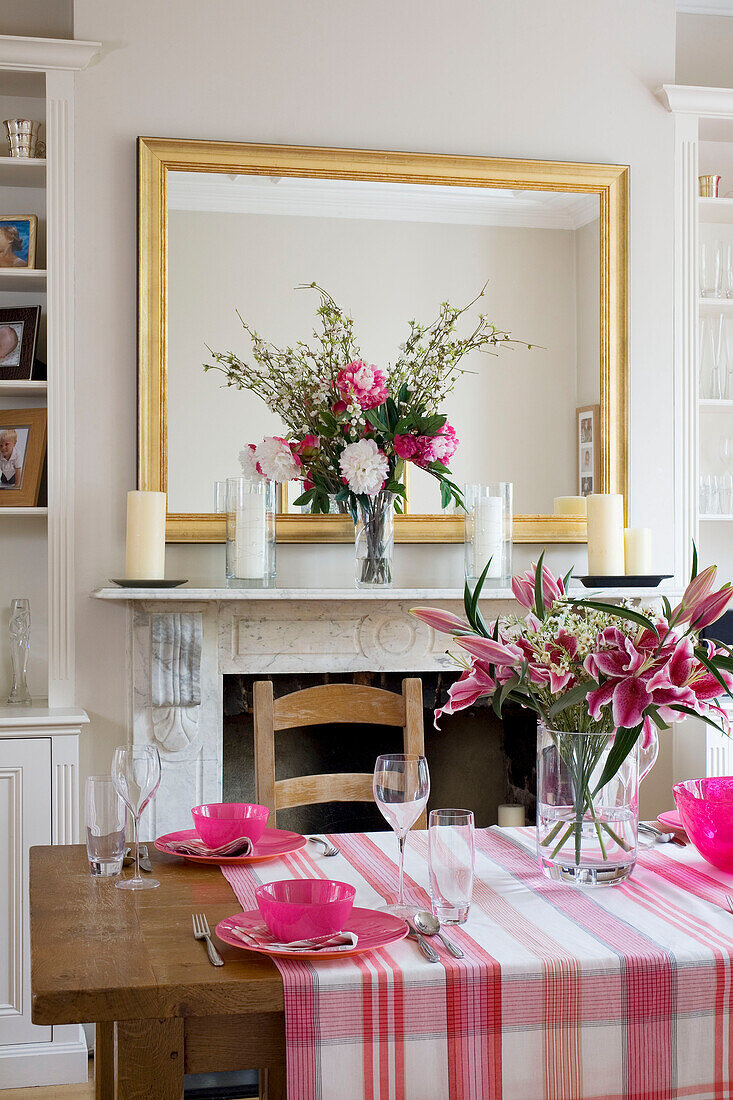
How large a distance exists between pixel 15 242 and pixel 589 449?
1.69 meters

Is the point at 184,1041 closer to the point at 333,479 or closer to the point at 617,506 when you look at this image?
the point at 333,479

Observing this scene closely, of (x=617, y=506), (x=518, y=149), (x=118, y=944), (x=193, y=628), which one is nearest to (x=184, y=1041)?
(x=118, y=944)

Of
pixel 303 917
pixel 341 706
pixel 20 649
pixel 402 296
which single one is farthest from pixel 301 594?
pixel 303 917

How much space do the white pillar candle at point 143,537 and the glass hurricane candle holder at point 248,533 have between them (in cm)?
19

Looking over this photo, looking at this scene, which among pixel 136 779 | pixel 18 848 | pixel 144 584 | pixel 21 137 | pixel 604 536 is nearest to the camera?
pixel 136 779

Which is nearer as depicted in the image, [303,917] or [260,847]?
[303,917]

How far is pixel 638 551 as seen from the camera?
10.3 ft

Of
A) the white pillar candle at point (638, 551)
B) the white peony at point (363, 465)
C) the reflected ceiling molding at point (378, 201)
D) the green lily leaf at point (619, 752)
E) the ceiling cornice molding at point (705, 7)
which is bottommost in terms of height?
the green lily leaf at point (619, 752)

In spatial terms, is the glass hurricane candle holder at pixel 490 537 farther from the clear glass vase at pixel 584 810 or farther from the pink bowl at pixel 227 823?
the clear glass vase at pixel 584 810

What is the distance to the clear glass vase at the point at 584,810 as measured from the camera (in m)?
1.55

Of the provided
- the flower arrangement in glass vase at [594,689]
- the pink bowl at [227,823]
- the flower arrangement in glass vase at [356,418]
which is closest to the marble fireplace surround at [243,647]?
the flower arrangement in glass vase at [356,418]

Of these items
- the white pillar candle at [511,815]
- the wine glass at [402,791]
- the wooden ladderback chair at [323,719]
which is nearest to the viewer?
the wine glass at [402,791]

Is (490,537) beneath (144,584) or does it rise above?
above

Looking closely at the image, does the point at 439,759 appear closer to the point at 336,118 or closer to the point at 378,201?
the point at 378,201
